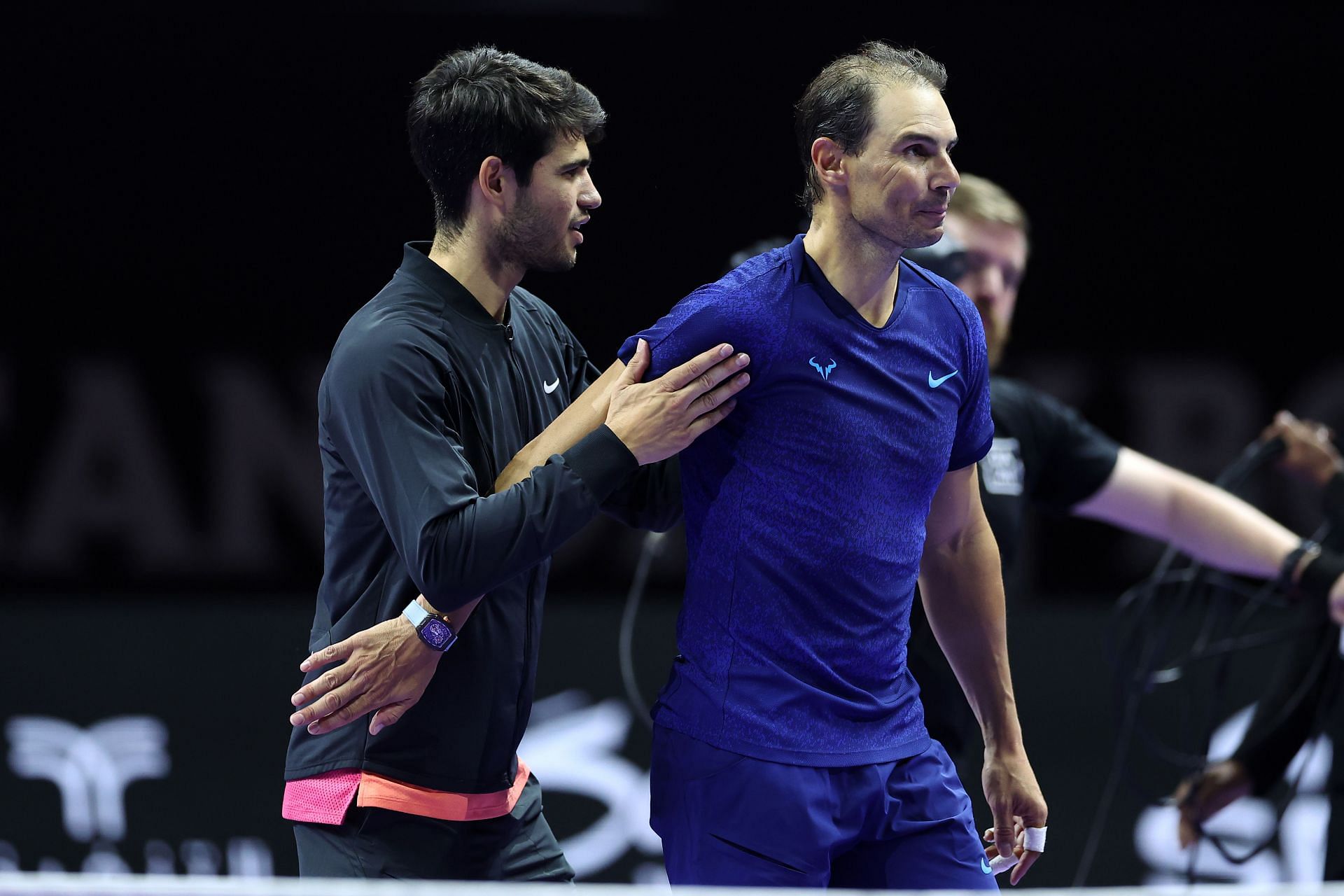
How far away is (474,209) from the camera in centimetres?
272

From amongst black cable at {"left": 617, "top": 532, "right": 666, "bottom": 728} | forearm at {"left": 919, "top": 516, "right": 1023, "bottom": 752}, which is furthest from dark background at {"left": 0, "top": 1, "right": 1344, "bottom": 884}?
forearm at {"left": 919, "top": 516, "right": 1023, "bottom": 752}

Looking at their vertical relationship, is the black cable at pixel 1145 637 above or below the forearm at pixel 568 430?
below

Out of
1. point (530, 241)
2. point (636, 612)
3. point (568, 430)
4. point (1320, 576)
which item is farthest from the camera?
point (636, 612)

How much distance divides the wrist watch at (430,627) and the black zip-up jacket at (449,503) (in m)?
0.08

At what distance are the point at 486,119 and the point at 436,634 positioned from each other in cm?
86

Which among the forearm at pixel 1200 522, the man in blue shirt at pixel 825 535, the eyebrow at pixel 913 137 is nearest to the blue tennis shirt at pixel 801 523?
the man in blue shirt at pixel 825 535

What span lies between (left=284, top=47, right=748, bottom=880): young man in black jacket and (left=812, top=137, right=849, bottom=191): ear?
339 millimetres

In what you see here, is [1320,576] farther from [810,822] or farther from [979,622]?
[810,822]

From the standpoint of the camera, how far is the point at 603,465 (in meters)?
2.39

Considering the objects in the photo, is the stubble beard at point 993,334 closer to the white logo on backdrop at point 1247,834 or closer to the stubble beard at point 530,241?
the stubble beard at point 530,241

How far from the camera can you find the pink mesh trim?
8.40ft

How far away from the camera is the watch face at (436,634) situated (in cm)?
247

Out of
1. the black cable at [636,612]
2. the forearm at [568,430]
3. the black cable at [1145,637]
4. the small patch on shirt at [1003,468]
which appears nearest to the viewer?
the forearm at [568,430]

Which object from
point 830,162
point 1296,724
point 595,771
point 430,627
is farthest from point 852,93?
point 595,771
